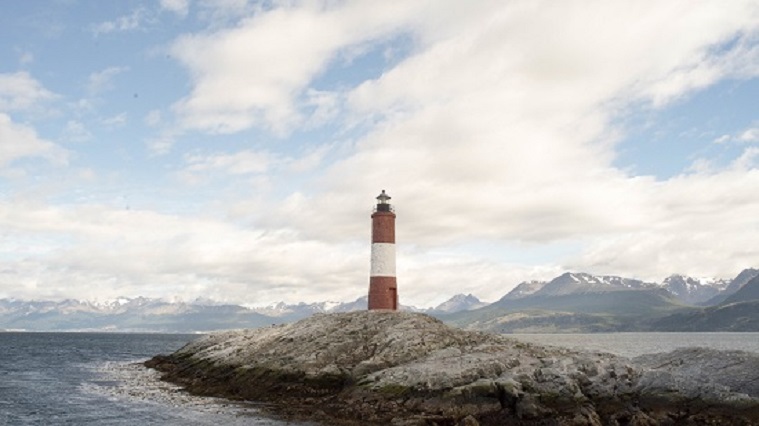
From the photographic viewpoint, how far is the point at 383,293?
56.8m

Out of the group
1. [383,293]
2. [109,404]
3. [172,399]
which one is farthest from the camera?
[383,293]

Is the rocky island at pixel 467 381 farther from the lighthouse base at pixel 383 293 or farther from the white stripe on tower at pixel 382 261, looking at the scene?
the white stripe on tower at pixel 382 261

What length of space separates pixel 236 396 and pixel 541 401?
20.0 m

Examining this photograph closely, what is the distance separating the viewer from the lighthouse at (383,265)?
5681 cm

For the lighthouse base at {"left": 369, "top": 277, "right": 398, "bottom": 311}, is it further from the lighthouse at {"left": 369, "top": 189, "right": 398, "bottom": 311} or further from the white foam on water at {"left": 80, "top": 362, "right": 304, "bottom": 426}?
the white foam on water at {"left": 80, "top": 362, "right": 304, "bottom": 426}

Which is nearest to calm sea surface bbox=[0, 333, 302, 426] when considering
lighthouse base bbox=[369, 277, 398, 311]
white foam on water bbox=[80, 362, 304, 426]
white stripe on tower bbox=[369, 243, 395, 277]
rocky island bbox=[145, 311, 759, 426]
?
white foam on water bbox=[80, 362, 304, 426]

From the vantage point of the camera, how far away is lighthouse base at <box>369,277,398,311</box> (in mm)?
56656

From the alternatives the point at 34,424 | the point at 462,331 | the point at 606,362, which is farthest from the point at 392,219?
the point at 34,424

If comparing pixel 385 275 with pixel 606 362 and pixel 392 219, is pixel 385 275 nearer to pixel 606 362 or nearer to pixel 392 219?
pixel 392 219

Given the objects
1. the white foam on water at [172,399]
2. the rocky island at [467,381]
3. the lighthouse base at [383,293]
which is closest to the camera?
the rocky island at [467,381]

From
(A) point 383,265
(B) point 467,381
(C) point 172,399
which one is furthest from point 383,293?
(B) point 467,381

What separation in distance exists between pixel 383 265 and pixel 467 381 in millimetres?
25069

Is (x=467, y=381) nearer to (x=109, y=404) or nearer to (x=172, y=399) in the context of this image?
(x=172, y=399)

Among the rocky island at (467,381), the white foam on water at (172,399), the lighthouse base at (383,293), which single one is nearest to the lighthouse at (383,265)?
the lighthouse base at (383,293)
